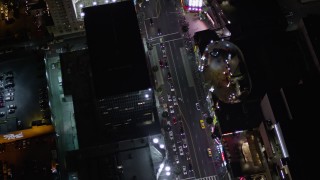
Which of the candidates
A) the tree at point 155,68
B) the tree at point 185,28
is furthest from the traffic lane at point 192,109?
the tree at point 185,28

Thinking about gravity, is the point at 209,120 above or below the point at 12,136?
below

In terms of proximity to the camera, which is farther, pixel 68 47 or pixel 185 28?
pixel 185 28

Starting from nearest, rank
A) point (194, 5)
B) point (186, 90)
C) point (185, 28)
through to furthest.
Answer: point (186, 90) < point (194, 5) < point (185, 28)

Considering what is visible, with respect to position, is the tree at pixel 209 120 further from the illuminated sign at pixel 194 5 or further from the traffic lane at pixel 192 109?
the illuminated sign at pixel 194 5

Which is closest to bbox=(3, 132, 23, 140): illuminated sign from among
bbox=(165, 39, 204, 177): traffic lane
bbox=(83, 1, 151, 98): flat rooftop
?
bbox=(83, 1, 151, 98): flat rooftop

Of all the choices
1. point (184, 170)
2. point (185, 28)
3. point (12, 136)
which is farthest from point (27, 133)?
point (185, 28)

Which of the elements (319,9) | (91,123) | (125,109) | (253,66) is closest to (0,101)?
(91,123)

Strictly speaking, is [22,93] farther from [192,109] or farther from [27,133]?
[192,109]

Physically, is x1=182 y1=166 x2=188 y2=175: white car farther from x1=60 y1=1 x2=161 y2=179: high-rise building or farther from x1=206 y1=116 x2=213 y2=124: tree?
x1=206 y1=116 x2=213 y2=124: tree
